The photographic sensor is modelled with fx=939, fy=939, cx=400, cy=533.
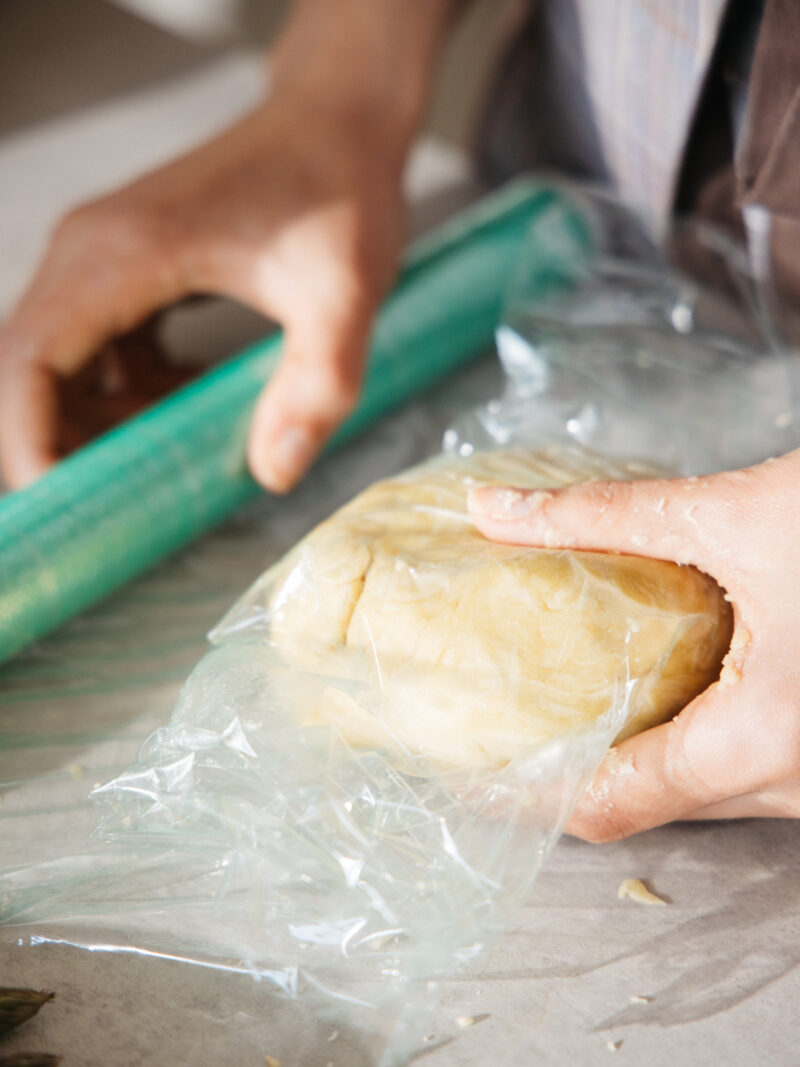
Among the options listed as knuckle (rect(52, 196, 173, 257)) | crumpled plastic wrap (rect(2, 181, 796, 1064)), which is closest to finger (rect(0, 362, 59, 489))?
knuckle (rect(52, 196, 173, 257))

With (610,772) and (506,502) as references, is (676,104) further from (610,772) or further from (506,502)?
(610,772)

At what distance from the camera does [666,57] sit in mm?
1024

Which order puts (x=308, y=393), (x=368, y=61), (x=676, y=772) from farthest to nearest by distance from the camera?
(x=368, y=61), (x=308, y=393), (x=676, y=772)

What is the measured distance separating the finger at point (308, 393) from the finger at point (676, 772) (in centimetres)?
49

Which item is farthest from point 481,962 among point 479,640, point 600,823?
point 479,640

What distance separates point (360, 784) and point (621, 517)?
268 millimetres

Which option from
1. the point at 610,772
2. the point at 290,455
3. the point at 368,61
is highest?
the point at 368,61

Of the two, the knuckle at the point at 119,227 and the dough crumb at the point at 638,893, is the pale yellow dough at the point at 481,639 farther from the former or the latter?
the knuckle at the point at 119,227

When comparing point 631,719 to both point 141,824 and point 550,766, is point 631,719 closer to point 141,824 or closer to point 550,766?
point 550,766

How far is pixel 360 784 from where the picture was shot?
0.67m

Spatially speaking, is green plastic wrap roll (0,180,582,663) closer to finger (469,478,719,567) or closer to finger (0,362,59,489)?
finger (0,362,59,489)

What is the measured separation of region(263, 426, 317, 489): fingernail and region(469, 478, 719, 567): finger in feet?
1.16

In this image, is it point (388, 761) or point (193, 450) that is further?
point (193, 450)

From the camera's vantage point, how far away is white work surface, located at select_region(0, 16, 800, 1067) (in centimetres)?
63
